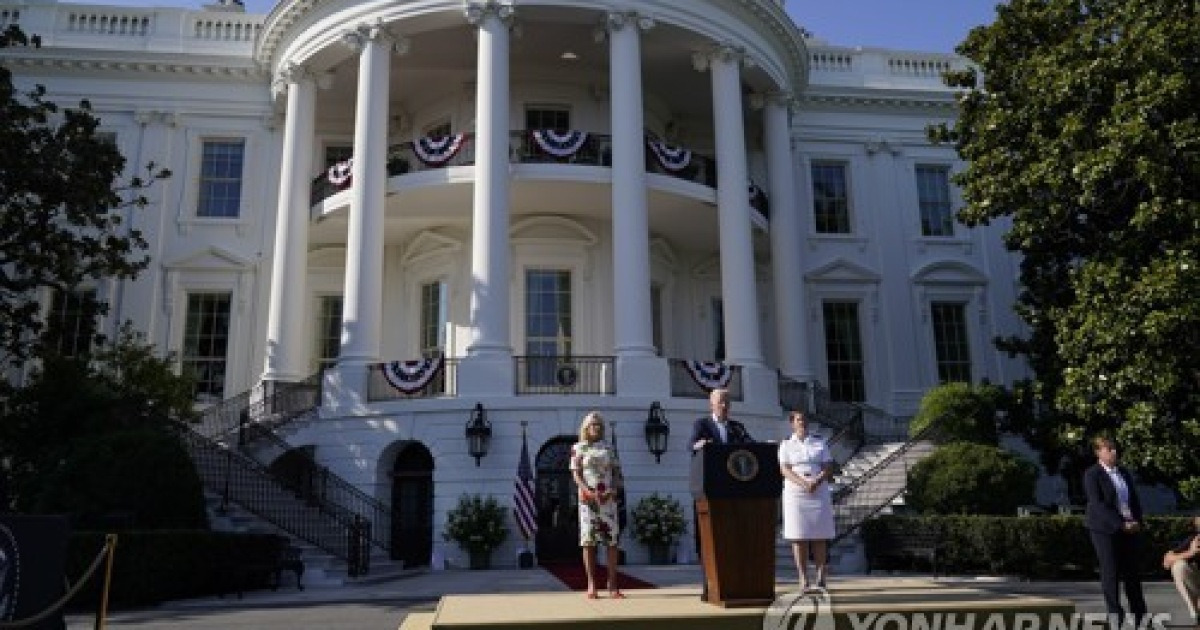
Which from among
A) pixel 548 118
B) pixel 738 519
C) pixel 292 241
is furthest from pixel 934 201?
pixel 738 519

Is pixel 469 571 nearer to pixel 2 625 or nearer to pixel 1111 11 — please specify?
pixel 2 625

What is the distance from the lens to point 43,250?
15.2 m

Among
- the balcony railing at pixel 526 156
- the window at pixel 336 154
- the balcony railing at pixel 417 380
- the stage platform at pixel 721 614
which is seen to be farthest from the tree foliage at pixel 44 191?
the stage platform at pixel 721 614

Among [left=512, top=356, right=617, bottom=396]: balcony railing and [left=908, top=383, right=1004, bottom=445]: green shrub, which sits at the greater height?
[left=512, top=356, right=617, bottom=396]: balcony railing

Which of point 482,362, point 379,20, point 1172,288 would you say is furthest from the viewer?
point 379,20

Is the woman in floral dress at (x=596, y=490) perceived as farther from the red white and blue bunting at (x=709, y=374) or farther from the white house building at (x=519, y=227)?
the red white and blue bunting at (x=709, y=374)

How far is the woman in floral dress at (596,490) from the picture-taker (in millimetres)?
7562

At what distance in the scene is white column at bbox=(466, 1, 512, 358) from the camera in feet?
56.5

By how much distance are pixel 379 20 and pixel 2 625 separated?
53.0 feet

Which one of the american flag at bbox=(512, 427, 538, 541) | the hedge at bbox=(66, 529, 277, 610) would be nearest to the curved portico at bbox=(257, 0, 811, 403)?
the american flag at bbox=(512, 427, 538, 541)

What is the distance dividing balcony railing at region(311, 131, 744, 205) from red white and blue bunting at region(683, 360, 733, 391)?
4.61 m

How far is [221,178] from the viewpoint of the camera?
923 inches

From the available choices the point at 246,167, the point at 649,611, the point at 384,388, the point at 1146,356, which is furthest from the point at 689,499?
the point at 246,167

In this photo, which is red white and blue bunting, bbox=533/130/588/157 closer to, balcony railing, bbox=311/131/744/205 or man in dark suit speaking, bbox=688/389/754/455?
balcony railing, bbox=311/131/744/205
